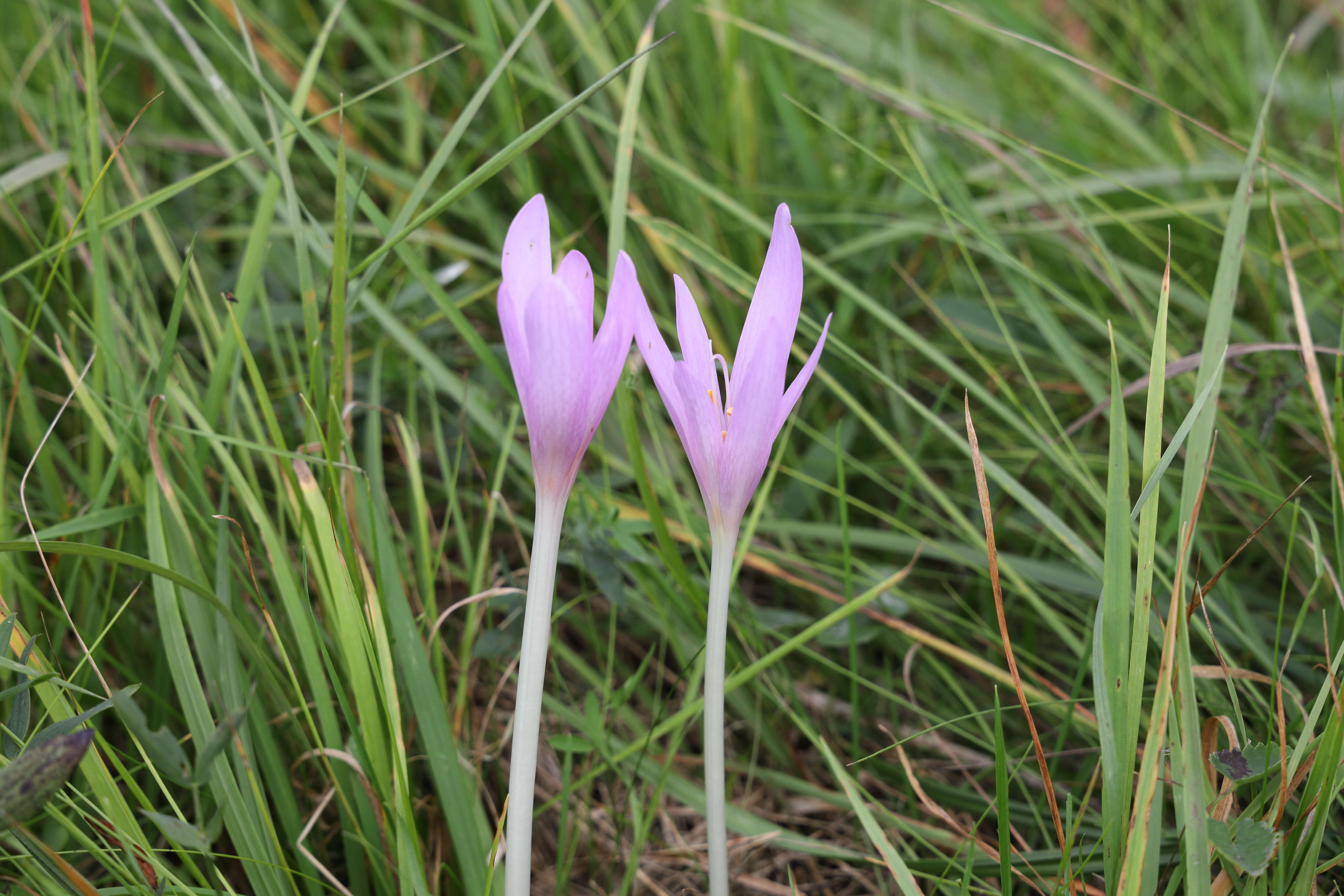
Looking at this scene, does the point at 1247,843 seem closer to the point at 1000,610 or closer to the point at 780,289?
the point at 1000,610

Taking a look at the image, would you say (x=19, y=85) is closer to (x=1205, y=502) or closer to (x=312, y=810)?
(x=312, y=810)

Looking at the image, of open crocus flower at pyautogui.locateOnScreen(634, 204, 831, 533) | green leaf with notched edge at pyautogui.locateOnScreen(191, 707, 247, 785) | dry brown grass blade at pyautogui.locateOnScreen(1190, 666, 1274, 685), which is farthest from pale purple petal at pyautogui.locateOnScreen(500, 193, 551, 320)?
dry brown grass blade at pyautogui.locateOnScreen(1190, 666, 1274, 685)

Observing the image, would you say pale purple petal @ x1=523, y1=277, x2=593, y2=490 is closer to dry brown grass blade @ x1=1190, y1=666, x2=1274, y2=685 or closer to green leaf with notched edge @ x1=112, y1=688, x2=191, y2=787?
green leaf with notched edge @ x1=112, y1=688, x2=191, y2=787

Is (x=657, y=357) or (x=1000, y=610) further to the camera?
(x=1000, y=610)

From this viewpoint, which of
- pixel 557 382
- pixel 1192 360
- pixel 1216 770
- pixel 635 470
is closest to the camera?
pixel 557 382

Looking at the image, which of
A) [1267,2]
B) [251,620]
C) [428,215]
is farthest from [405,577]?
[1267,2]

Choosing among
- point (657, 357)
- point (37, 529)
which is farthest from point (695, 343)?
point (37, 529)

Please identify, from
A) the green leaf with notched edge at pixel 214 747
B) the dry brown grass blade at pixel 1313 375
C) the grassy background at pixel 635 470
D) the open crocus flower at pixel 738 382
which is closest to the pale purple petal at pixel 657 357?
the open crocus flower at pixel 738 382
